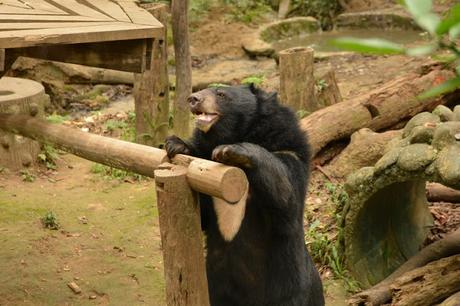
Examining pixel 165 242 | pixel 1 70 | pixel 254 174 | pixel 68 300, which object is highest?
pixel 1 70

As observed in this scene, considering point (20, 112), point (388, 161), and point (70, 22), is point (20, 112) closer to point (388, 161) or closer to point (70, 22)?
point (70, 22)

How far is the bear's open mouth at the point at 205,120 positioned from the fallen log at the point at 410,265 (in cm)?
183

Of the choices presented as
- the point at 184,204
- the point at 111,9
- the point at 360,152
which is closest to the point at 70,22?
the point at 111,9

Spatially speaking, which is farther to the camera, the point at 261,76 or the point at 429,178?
the point at 261,76

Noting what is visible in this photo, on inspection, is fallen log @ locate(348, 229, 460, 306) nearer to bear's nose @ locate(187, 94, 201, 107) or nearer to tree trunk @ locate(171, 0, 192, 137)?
bear's nose @ locate(187, 94, 201, 107)

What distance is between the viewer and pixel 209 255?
3.41m

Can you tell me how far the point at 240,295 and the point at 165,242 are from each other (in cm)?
82

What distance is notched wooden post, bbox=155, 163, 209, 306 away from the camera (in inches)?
102

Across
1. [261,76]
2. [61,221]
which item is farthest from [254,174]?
[261,76]

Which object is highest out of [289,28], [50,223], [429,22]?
[429,22]

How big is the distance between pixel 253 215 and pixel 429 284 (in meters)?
1.67

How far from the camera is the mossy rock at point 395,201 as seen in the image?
408cm

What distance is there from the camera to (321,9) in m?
15.0

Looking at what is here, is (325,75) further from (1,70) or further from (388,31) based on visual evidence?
(388,31)
